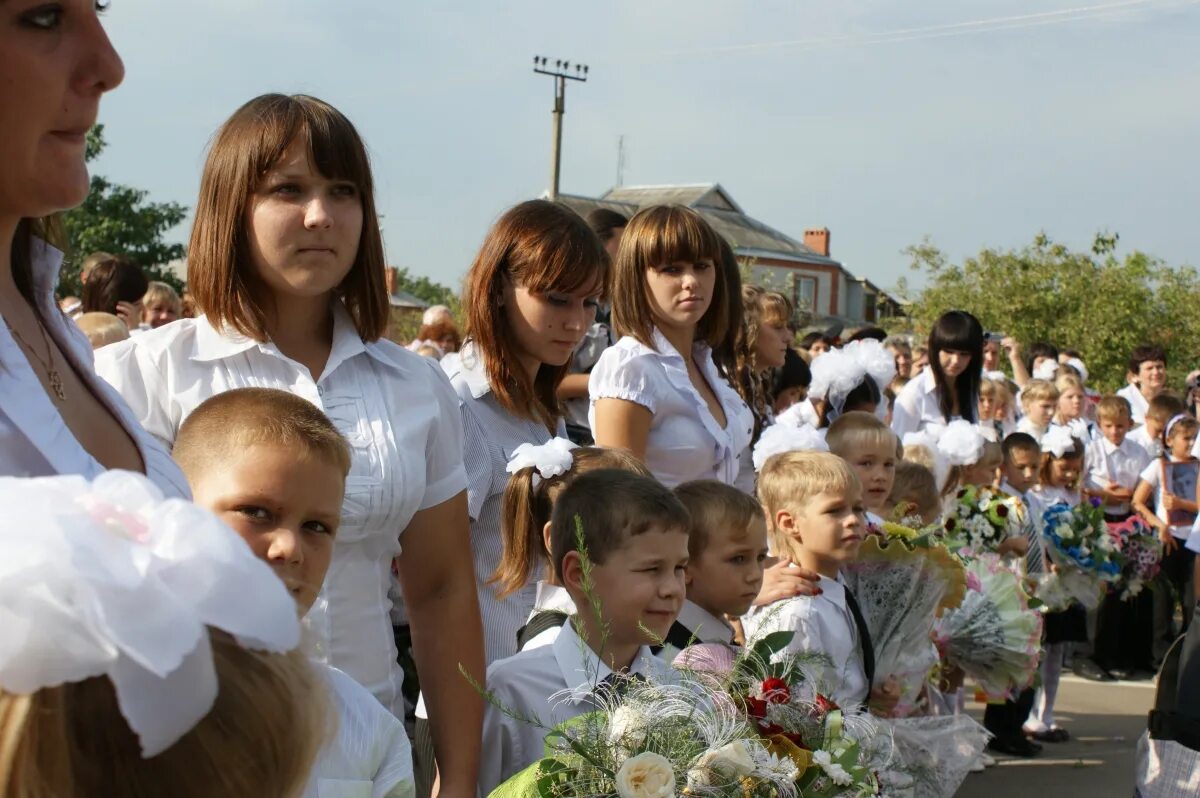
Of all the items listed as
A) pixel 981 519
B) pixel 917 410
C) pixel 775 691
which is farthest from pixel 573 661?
pixel 917 410

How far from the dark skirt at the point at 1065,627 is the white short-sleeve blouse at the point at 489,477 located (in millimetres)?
4951

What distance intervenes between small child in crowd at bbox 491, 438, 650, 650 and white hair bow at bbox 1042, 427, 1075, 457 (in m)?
6.17

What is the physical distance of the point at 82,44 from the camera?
140 centimetres

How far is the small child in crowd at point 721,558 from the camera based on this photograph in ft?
12.0

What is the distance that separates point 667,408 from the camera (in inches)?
168

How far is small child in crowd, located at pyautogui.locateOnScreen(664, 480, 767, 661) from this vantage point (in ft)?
12.0

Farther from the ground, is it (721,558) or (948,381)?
(948,381)

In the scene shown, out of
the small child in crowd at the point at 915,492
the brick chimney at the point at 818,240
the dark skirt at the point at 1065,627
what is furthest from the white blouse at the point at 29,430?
the brick chimney at the point at 818,240

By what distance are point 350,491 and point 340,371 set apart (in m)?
0.29

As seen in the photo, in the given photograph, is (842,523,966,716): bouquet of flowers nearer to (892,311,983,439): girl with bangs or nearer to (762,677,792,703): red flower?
(762,677,792,703): red flower

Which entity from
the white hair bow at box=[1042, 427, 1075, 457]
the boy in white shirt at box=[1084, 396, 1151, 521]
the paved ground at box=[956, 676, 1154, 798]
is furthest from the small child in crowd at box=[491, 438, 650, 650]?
the boy in white shirt at box=[1084, 396, 1151, 521]

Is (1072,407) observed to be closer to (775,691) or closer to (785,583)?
(785,583)

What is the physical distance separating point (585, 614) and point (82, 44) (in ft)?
6.21

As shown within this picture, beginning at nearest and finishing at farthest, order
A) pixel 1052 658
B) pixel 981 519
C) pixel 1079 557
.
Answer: pixel 981 519
pixel 1052 658
pixel 1079 557
